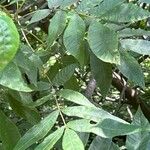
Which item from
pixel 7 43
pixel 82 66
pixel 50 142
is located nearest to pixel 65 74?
pixel 82 66

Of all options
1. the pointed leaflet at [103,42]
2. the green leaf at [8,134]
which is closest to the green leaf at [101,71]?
the pointed leaflet at [103,42]

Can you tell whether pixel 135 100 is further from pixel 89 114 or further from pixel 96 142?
pixel 89 114

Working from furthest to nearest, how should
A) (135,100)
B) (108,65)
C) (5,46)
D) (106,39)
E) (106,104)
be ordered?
(106,104) → (135,100) → (108,65) → (106,39) → (5,46)

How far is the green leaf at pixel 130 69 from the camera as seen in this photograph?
991 millimetres

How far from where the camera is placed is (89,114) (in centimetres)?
85

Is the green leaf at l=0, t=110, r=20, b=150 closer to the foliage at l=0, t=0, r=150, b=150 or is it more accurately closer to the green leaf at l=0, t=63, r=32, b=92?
the foliage at l=0, t=0, r=150, b=150

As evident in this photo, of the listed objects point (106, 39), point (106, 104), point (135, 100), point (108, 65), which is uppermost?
point (106, 39)

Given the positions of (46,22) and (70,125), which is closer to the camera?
(70,125)

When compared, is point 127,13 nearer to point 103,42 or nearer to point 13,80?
point 103,42

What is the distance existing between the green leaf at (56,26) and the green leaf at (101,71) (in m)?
0.12

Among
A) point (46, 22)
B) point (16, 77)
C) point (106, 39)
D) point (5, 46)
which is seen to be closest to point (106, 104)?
point (46, 22)

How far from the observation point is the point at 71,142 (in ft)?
2.57

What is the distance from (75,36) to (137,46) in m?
0.15

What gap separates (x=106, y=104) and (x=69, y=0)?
1.17m
